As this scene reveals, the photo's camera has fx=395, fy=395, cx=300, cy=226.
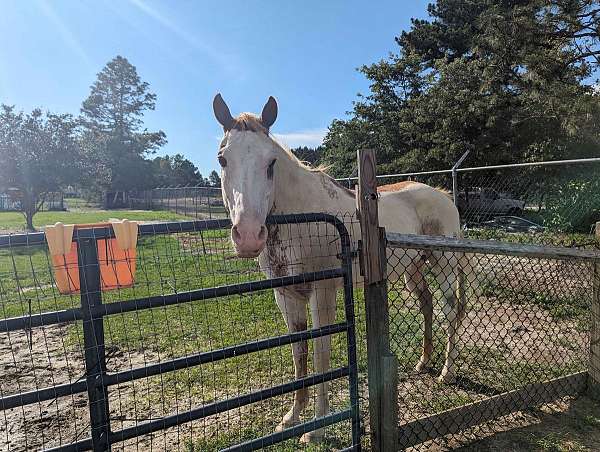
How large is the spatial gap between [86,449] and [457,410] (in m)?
2.09

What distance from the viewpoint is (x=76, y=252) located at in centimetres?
159

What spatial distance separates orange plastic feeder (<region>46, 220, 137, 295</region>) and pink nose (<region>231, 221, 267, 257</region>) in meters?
0.43

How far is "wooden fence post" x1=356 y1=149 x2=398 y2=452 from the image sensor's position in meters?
1.95

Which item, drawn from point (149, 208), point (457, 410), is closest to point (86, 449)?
point (457, 410)

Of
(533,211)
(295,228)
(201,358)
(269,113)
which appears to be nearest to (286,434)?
(201,358)

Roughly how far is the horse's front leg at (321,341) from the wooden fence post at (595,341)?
197 cm

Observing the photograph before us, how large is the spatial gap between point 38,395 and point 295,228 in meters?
1.56

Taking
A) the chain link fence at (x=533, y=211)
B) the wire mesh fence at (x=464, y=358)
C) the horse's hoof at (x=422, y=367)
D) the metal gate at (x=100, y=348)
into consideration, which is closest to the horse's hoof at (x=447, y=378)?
the wire mesh fence at (x=464, y=358)

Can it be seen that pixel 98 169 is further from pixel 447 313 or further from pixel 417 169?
pixel 447 313

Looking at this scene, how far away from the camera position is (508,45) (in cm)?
1287

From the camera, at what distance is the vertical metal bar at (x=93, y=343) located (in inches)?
55.8

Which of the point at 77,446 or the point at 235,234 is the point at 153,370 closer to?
the point at 77,446

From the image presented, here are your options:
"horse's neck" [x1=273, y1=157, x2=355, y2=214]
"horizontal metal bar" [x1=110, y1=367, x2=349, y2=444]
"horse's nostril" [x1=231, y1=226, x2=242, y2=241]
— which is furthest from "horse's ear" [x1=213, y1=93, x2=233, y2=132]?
"horizontal metal bar" [x1=110, y1=367, x2=349, y2=444]

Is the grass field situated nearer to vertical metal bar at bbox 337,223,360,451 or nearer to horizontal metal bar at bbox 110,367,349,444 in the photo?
vertical metal bar at bbox 337,223,360,451
